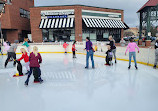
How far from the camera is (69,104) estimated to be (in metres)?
3.19

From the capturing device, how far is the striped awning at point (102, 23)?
22509 mm

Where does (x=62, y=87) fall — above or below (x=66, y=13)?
below

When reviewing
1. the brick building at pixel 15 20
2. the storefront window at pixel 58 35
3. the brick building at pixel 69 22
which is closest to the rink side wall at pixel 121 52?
the brick building at pixel 69 22

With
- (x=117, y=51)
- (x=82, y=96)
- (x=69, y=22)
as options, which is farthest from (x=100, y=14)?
(x=82, y=96)

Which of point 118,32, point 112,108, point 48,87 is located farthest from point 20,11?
point 112,108

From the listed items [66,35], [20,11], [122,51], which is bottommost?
[122,51]

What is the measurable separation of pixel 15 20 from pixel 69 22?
1257 centimetres

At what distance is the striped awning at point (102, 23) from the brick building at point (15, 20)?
15091 mm

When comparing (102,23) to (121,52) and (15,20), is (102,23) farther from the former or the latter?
(15,20)

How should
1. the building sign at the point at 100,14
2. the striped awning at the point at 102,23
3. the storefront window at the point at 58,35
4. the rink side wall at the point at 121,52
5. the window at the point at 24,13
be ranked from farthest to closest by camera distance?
the window at the point at 24,13 < the storefront window at the point at 58,35 < the building sign at the point at 100,14 < the striped awning at the point at 102,23 < the rink side wall at the point at 121,52

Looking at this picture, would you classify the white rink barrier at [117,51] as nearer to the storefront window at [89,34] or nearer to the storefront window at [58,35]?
the storefront window at [58,35]

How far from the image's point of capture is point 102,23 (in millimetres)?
23594

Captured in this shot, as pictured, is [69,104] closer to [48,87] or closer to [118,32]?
[48,87]

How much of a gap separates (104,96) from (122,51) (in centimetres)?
729
